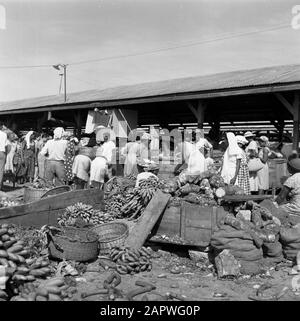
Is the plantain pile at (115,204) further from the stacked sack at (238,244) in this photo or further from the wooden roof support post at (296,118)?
the wooden roof support post at (296,118)

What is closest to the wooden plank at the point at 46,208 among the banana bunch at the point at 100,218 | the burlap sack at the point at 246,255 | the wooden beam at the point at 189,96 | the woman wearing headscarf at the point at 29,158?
the banana bunch at the point at 100,218

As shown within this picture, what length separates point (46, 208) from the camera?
20.9ft

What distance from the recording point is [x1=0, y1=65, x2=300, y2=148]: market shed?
9.36 metres

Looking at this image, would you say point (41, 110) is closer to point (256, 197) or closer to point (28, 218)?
point (28, 218)

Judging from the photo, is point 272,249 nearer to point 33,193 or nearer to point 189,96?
point 33,193

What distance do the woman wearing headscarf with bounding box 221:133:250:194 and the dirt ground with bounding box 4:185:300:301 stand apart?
1921mm

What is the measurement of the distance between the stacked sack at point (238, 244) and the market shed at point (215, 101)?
14.7 feet

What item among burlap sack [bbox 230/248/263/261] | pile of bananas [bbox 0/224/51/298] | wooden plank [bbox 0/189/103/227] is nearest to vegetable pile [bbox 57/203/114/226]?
wooden plank [bbox 0/189/103/227]

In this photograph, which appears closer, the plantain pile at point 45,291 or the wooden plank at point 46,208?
the plantain pile at point 45,291

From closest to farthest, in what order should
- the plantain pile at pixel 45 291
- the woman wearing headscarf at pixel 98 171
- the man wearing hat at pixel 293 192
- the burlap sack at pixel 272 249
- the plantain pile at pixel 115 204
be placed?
1. the plantain pile at pixel 45 291
2. the burlap sack at pixel 272 249
3. the man wearing hat at pixel 293 192
4. the plantain pile at pixel 115 204
5. the woman wearing headscarf at pixel 98 171

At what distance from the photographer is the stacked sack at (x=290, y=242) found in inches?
212

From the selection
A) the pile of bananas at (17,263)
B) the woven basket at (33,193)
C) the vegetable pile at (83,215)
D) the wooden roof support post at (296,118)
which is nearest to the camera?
the pile of bananas at (17,263)

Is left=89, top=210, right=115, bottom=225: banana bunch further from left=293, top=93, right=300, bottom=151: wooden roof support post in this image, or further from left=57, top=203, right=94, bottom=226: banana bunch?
left=293, top=93, right=300, bottom=151: wooden roof support post

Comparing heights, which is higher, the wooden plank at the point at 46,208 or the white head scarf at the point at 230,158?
the white head scarf at the point at 230,158
